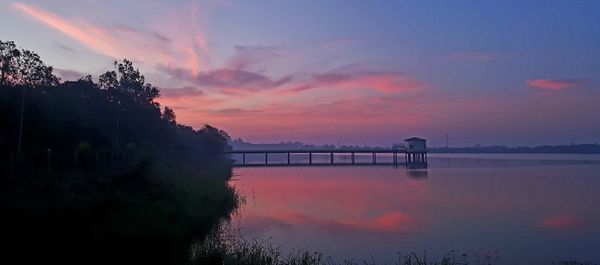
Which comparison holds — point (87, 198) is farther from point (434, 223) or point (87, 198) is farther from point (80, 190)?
point (434, 223)

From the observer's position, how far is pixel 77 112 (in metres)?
43.2

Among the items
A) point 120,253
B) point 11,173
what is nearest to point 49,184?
point 11,173

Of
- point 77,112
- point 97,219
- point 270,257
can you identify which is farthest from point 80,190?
point 77,112

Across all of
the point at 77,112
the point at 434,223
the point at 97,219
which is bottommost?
the point at 434,223

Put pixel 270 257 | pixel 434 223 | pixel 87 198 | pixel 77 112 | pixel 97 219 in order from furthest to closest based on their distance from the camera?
pixel 77 112 → pixel 434 223 → pixel 87 198 → pixel 97 219 → pixel 270 257

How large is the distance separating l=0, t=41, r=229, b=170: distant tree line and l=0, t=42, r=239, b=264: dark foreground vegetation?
0.10 meters

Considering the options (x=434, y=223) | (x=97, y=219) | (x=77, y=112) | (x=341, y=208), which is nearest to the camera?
(x=97, y=219)

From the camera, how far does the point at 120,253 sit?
44.8 ft

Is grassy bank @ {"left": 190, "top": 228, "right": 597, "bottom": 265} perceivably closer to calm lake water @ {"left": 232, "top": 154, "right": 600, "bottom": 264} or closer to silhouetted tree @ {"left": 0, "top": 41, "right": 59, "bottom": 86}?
calm lake water @ {"left": 232, "top": 154, "right": 600, "bottom": 264}

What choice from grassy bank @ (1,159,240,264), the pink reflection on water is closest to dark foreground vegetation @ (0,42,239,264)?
grassy bank @ (1,159,240,264)

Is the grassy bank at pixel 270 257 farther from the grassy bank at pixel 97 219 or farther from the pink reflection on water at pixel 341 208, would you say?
the pink reflection on water at pixel 341 208

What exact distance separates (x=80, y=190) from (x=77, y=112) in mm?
23825

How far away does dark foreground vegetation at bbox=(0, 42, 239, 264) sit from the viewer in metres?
14.0

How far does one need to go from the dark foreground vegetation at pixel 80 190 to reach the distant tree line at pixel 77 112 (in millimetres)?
100
